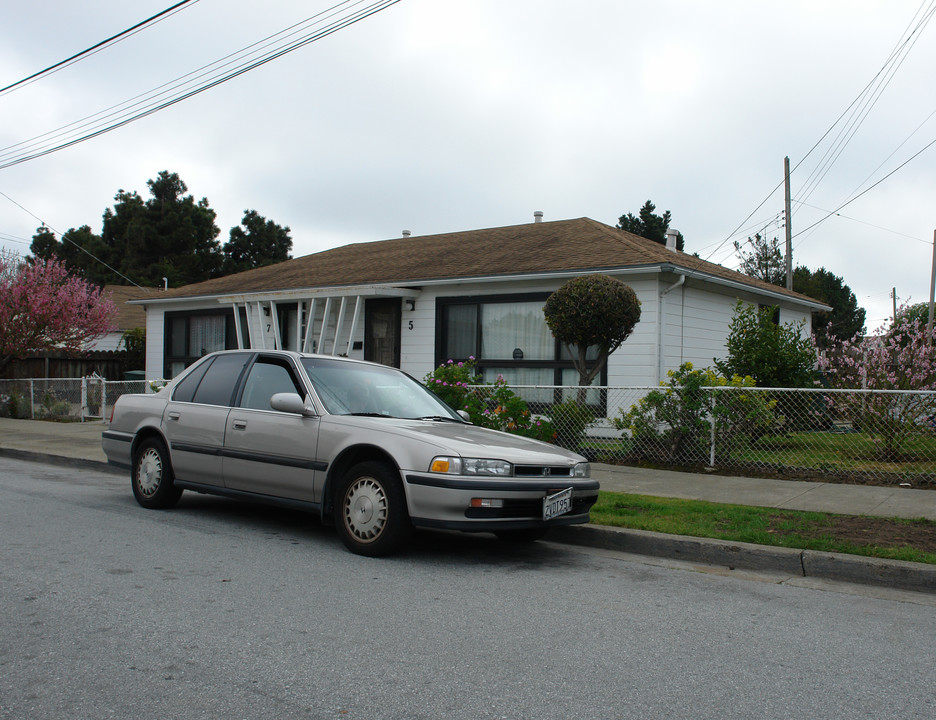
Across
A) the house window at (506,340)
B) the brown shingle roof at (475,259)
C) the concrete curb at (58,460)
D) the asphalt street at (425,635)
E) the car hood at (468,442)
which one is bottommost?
the asphalt street at (425,635)

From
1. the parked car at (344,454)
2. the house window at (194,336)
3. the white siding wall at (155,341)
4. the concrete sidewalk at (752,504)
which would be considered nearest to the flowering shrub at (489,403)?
the concrete sidewalk at (752,504)

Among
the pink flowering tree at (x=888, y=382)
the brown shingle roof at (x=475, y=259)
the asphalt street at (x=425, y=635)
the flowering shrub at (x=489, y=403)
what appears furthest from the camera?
the brown shingle roof at (x=475, y=259)

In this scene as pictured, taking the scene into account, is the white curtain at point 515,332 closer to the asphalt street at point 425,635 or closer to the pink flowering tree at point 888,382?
the pink flowering tree at point 888,382

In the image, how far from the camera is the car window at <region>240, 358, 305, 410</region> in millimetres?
6750

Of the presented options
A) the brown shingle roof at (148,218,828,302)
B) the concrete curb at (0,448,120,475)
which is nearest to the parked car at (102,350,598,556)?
the concrete curb at (0,448,120,475)

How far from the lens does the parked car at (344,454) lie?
5547mm

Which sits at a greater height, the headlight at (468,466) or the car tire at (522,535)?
the headlight at (468,466)

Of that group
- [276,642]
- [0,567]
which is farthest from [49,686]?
[0,567]

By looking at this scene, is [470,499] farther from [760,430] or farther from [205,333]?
[205,333]

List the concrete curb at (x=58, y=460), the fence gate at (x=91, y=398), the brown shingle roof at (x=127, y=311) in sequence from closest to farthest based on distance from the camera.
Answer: the concrete curb at (x=58, y=460), the fence gate at (x=91, y=398), the brown shingle roof at (x=127, y=311)

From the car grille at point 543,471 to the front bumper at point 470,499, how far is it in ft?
0.28

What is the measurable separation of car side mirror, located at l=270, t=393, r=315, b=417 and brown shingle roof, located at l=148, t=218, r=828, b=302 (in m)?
7.84

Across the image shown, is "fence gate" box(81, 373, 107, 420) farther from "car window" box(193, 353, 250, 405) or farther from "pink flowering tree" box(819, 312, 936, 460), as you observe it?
"pink flowering tree" box(819, 312, 936, 460)

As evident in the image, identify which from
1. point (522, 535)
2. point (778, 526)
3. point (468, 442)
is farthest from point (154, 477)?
point (778, 526)
